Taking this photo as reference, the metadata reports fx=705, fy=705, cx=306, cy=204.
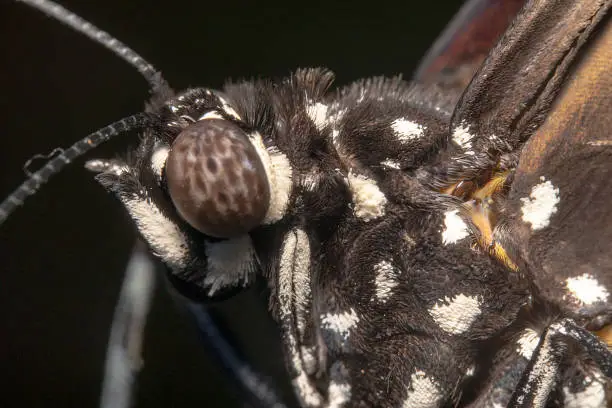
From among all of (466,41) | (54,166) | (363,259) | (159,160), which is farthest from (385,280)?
(466,41)

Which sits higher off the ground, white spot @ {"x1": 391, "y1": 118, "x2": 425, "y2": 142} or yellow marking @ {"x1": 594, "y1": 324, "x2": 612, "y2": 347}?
white spot @ {"x1": 391, "y1": 118, "x2": 425, "y2": 142}

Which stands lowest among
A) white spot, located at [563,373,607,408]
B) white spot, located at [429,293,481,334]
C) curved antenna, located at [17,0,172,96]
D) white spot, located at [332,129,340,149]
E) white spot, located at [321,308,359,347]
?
white spot, located at [563,373,607,408]

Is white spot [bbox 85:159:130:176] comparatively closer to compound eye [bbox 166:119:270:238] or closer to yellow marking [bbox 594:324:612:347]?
compound eye [bbox 166:119:270:238]

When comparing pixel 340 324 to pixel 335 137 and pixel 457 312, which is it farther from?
pixel 335 137

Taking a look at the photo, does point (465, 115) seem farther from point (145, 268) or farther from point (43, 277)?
point (43, 277)

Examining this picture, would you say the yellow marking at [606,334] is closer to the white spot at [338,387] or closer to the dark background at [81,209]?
the white spot at [338,387]

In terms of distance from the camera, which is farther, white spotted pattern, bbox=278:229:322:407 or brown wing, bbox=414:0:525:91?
brown wing, bbox=414:0:525:91

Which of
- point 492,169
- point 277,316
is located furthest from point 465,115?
point 277,316

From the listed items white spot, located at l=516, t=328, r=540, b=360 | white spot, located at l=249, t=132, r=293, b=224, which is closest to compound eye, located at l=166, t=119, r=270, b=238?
white spot, located at l=249, t=132, r=293, b=224
